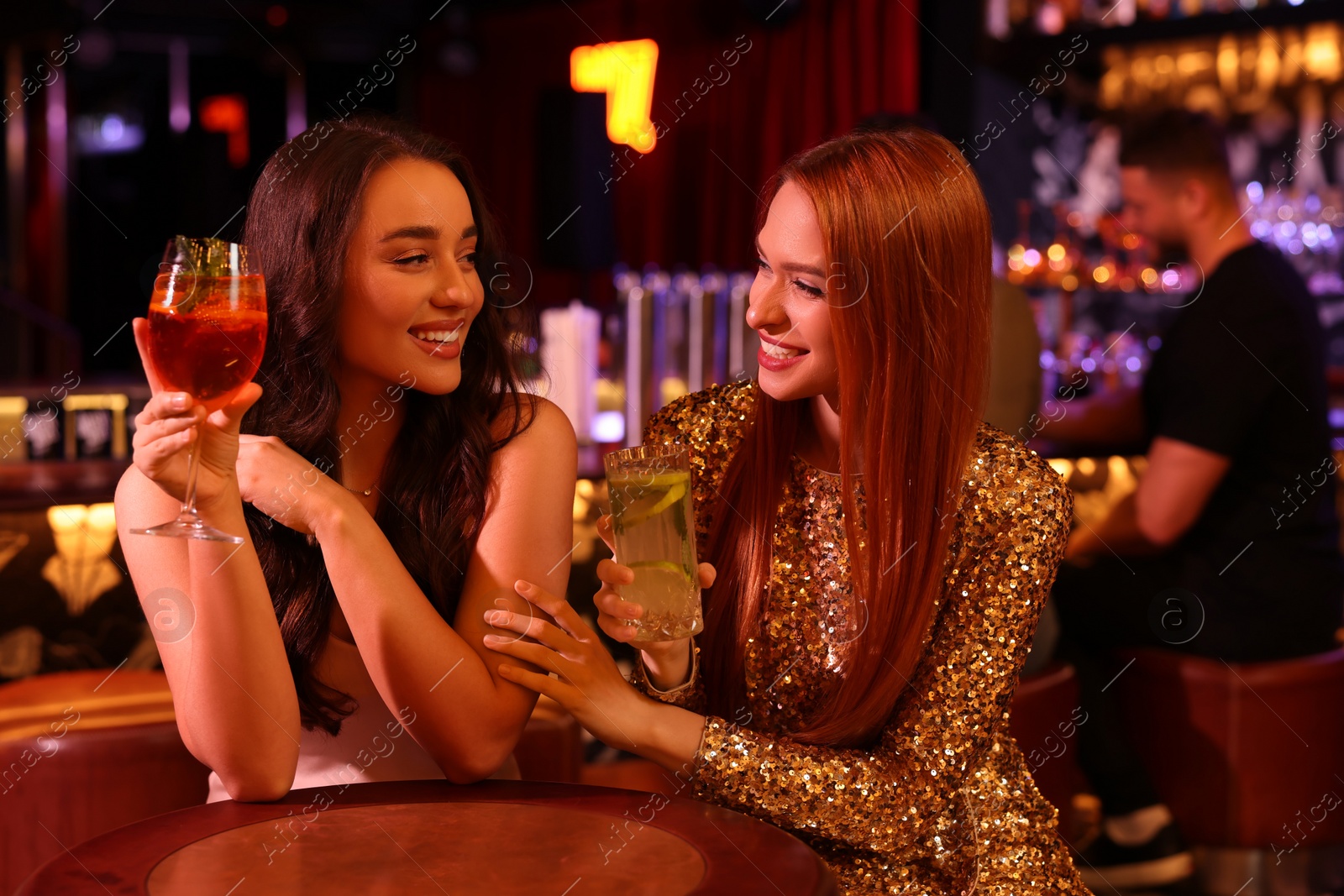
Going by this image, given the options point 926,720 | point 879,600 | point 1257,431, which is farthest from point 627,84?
point 926,720

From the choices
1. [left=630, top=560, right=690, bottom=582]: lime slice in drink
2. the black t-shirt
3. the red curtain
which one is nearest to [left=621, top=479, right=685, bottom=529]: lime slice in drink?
[left=630, top=560, right=690, bottom=582]: lime slice in drink

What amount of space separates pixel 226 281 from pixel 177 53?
30.0ft

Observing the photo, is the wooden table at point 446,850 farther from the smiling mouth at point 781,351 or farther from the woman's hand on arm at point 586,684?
the smiling mouth at point 781,351

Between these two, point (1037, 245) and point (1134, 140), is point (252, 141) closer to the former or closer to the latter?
point (1037, 245)

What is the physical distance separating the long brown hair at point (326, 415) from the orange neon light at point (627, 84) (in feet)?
19.9

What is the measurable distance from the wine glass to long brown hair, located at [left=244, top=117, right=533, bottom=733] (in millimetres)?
340

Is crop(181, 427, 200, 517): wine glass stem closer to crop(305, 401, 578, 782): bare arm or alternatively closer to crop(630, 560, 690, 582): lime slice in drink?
crop(305, 401, 578, 782): bare arm

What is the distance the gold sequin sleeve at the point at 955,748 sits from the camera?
5.04ft

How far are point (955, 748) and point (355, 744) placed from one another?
0.75 metres

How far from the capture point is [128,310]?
9.87 metres

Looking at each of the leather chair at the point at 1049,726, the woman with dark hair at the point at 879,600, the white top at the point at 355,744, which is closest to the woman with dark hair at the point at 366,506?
the white top at the point at 355,744

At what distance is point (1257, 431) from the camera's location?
117 inches

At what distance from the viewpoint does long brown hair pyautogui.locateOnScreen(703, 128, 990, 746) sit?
5.27ft

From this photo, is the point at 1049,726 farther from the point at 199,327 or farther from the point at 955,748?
the point at 199,327
